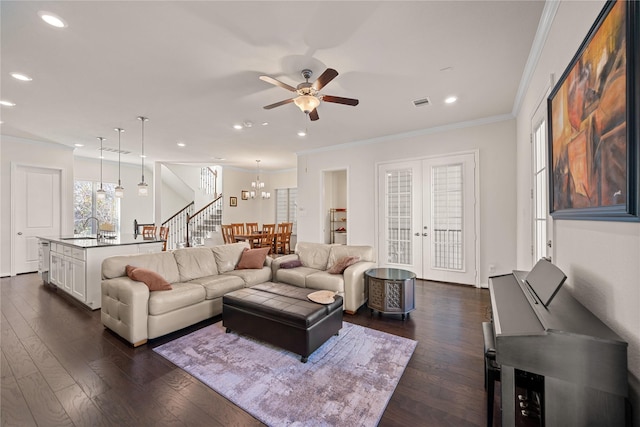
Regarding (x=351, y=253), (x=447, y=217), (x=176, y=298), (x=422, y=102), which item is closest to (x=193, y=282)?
(x=176, y=298)

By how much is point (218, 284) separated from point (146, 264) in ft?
2.98

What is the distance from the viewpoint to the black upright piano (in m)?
1.06

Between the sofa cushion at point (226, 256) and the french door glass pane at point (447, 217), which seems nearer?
the sofa cushion at point (226, 256)

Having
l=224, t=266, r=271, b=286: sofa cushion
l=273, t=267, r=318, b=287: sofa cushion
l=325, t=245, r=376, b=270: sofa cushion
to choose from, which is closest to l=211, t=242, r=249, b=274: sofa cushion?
l=224, t=266, r=271, b=286: sofa cushion

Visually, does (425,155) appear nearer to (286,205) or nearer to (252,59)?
(252,59)

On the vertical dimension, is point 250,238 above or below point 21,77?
below

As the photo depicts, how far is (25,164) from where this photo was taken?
5.70 m

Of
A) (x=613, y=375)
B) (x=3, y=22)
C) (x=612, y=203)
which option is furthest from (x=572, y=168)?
(x=3, y=22)

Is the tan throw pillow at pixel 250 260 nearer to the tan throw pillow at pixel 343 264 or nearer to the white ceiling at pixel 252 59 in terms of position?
the tan throw pillow at pixel 343 264

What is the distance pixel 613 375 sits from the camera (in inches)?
41.3

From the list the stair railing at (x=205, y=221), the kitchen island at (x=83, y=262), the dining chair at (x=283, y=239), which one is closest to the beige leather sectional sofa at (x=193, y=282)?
the kitchen island at (x=83, y=262)

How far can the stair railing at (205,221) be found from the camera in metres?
9.37

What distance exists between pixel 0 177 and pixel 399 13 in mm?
7974

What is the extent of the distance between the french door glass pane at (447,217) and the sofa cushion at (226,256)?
3615 mm
